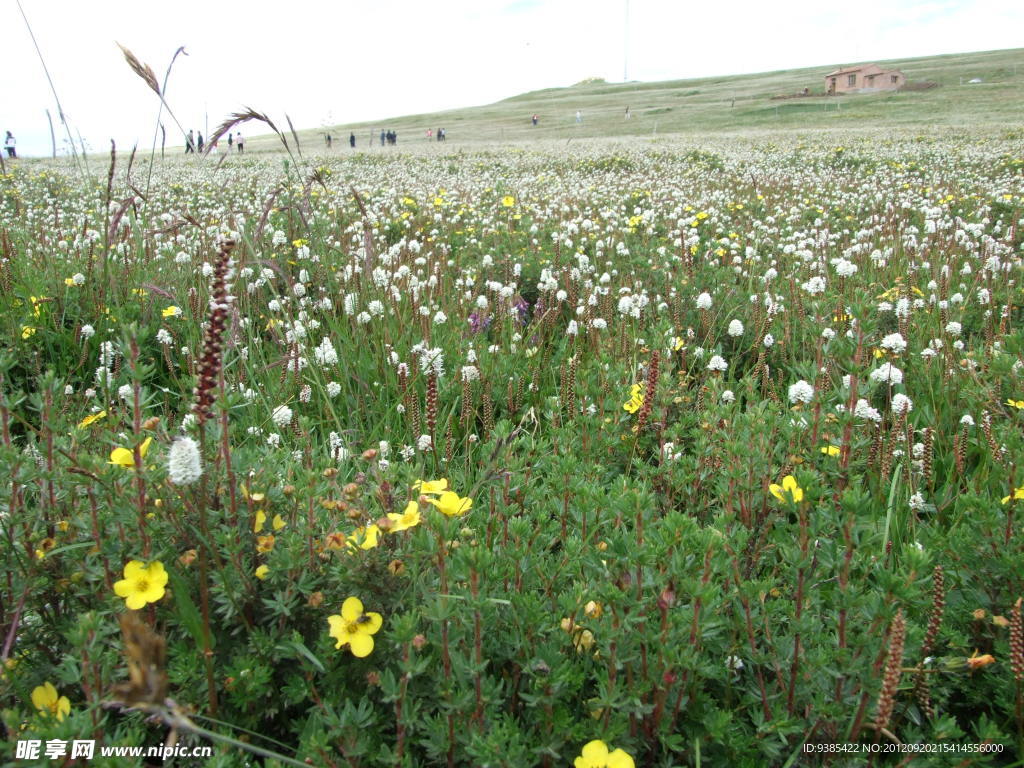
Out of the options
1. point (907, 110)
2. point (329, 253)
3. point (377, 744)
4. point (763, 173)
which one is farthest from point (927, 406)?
point (907, 110)

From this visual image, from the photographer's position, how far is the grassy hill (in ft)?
139

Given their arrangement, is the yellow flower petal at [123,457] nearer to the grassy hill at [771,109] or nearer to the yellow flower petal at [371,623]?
the yellow flower petal at [371,623]

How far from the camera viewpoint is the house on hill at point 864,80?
226 feet

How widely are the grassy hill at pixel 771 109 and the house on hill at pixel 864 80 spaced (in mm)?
2215

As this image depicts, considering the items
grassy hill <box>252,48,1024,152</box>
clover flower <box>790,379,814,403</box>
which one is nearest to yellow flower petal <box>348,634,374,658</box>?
clover flower <box>790,379,814,403</box>

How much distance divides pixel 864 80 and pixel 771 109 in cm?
2189

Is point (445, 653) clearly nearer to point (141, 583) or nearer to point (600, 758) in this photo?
point (600, 758)

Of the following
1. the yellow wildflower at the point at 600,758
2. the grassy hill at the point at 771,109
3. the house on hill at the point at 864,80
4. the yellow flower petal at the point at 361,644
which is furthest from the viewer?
the house on hill at the point at 864,80

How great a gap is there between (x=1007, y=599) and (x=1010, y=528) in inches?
8.9

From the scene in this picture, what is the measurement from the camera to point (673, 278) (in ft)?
19.2

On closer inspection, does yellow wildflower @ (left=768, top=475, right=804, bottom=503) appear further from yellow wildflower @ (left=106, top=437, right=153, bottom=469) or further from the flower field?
yellow wildflower @ (left=106, top=437, right=153, bottom=469)

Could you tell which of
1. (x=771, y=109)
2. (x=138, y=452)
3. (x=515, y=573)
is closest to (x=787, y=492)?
(x=515, y=573)

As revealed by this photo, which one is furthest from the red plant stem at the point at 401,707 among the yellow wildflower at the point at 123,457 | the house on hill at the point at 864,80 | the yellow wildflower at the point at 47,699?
the house on hill at the point at 864,80

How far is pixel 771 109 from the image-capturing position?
5769 cm
